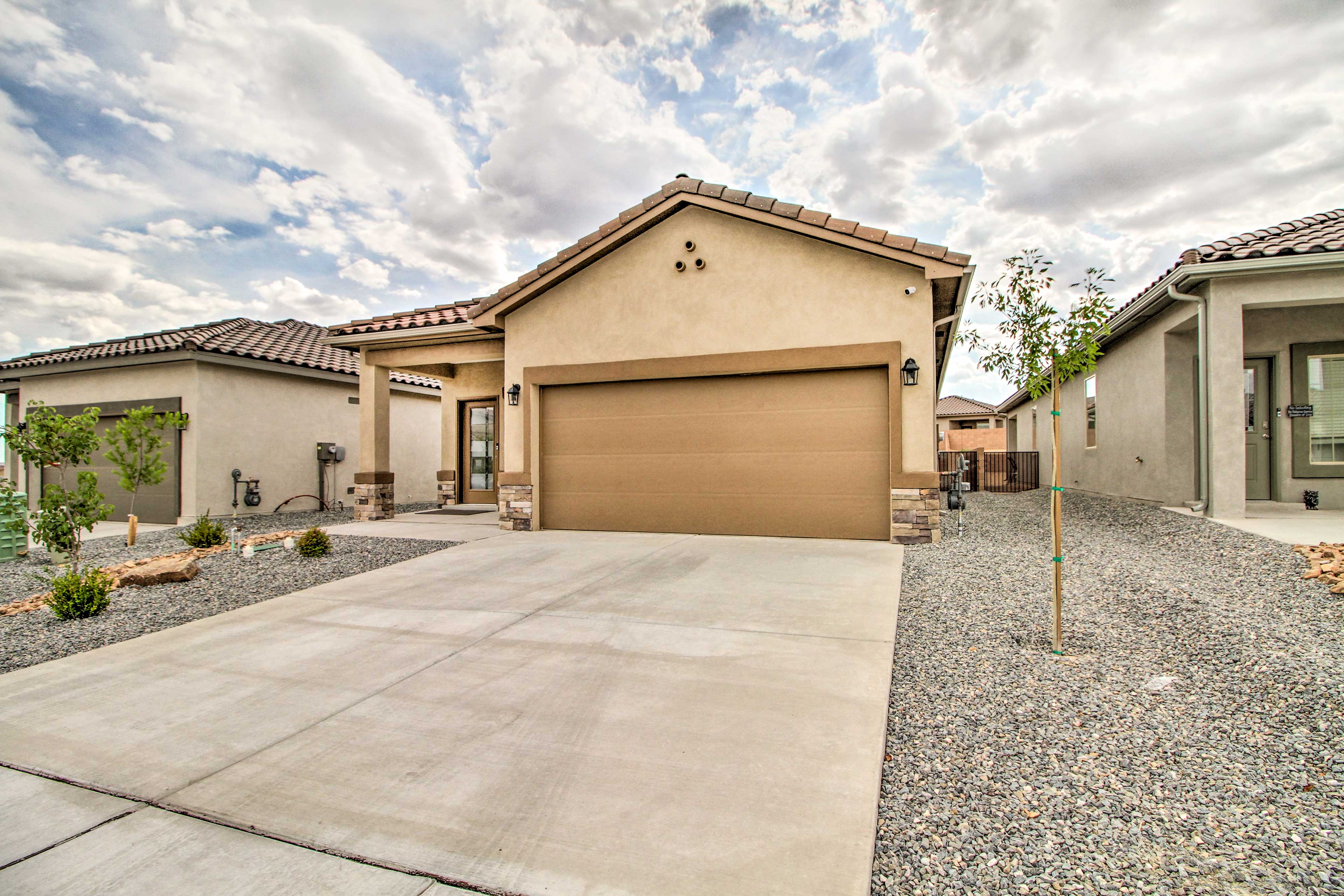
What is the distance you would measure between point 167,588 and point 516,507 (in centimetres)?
422

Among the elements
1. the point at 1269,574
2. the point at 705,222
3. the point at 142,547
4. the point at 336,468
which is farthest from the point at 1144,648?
the point at 336,468

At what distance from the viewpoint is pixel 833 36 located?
9648mm

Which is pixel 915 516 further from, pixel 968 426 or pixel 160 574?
pixel 968 426

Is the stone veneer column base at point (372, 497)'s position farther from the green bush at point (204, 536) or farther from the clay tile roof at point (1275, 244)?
the clay tile roof at point (1275, 244)

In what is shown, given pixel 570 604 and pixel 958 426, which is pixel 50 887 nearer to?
pixel 570 604

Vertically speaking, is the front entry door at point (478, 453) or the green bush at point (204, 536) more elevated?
the front entry door at point (478, 453)

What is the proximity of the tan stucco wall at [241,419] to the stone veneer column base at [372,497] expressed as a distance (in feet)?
9.25

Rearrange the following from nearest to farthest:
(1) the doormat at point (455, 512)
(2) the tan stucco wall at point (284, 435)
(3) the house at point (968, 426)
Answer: (2) the tan stucco wall at point (284, 435) < (1) the doormat at point (455, 512) < (3) the house at point (968, 426)

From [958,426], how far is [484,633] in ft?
105

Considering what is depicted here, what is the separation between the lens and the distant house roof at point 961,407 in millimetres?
29188

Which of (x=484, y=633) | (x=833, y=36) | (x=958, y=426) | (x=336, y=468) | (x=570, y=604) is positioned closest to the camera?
(x=484, y=633)

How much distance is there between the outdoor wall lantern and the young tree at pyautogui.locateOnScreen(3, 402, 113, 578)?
921 cm

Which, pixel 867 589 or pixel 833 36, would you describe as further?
pixel 833 36

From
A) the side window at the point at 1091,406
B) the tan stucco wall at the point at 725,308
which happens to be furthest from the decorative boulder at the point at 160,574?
the side window at the point at 1091,406
